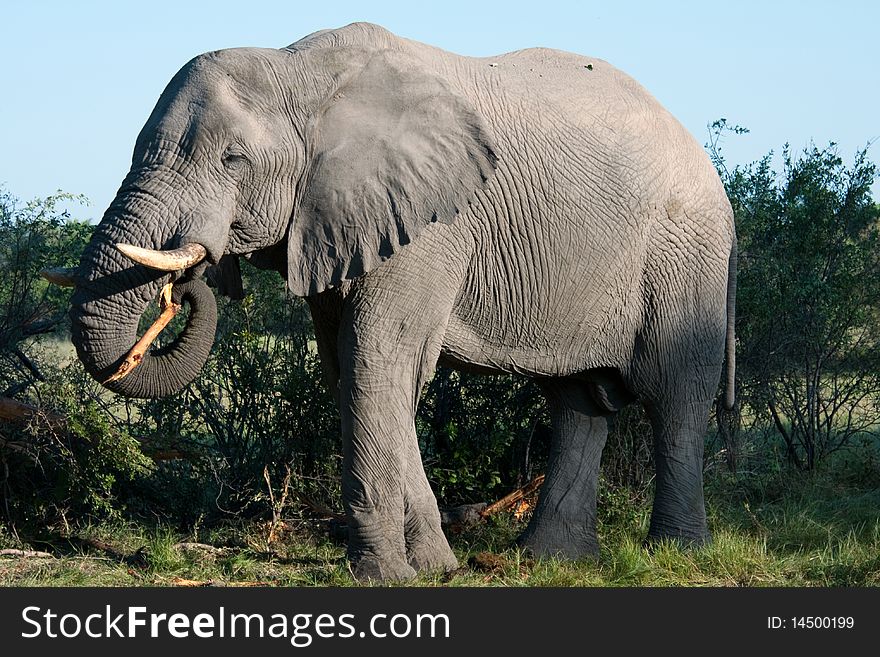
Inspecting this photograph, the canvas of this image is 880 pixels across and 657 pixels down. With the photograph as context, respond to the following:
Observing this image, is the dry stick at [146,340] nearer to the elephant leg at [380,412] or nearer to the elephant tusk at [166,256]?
the elephant tusk at [166,256]

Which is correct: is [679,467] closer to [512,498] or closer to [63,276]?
[512,498]

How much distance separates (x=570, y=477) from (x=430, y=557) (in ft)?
3.95

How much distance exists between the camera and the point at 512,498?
27.2 feet

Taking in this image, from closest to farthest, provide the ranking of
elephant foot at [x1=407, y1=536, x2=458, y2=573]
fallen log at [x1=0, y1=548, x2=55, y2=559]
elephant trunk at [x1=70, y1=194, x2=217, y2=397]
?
elephant trunk at [x1=70, y1=194, x2=217, y2=397] < elephant foot at [x1=407, y1=536, x2=458, y2=573] < fallen log at [x1=0, y1=548, x2=55, y2=559]

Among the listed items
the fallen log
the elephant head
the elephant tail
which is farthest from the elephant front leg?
the elephant tail

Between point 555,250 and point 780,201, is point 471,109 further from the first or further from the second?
point 780,201

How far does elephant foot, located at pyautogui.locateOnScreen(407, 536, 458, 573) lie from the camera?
6.70 m

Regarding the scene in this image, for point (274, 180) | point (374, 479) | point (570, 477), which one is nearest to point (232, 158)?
point (274, 180)

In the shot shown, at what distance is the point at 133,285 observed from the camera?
5.87m

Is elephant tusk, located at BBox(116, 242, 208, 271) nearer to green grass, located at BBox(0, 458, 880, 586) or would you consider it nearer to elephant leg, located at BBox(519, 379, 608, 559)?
green grass, located at BBox(0, 458, 880, 586)

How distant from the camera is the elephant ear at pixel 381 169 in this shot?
6164 millimetres

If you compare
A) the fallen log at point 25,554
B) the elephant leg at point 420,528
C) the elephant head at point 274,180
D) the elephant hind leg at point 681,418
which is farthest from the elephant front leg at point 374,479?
the fallen log at point 25,554

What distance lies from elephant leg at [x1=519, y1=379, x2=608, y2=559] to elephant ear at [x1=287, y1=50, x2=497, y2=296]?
68.5 inches

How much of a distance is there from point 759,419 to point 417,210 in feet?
14.5
